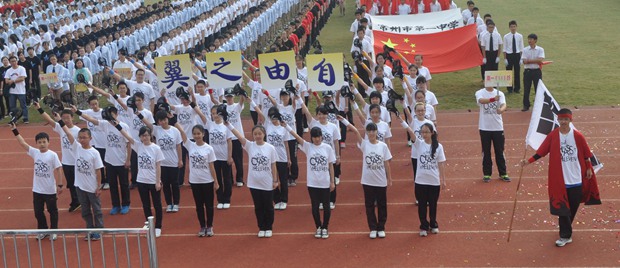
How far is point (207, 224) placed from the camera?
33.7ft

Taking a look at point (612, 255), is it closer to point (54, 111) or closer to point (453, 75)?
point (54, 111)

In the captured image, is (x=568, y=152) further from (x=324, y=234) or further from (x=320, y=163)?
(x=324, y=234)

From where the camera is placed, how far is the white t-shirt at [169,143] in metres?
10.8

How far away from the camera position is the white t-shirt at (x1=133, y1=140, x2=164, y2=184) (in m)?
10.1

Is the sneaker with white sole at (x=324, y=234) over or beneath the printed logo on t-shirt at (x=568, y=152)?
beneath

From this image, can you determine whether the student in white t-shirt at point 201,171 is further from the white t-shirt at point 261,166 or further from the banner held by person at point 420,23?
the banner held by person at point 420,23

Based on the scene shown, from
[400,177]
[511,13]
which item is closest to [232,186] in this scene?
[400,177]

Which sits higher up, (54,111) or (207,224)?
(54,111)

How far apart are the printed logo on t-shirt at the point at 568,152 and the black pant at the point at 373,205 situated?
84.6 inches

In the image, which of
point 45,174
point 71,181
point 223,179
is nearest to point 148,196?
point 45,174

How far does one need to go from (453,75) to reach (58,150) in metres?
10.1

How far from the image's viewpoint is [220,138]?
11195 mm

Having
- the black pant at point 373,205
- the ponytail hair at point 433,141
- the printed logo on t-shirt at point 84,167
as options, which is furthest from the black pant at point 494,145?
the printed logo on t-shirt at point 84,167

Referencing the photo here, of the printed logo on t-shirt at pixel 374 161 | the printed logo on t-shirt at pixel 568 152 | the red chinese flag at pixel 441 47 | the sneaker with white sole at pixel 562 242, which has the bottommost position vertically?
the sneaker with white sole at pixel 562 242
